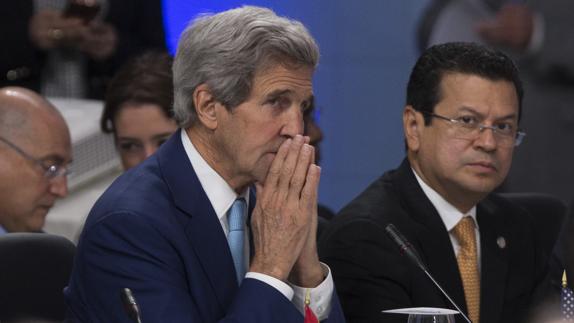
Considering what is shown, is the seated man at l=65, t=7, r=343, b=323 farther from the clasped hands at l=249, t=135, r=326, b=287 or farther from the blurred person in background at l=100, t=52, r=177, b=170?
the blurred person in background at l=100, t=52, r=177, b=170

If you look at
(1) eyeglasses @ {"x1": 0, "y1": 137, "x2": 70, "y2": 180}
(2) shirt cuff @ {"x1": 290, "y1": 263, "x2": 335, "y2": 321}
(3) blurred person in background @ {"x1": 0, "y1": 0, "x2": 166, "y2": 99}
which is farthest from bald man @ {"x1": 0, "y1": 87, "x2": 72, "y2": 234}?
(2) shirt cuff @ {"x1": 290, "y1": 263, "x2": 335, "y2": 321}

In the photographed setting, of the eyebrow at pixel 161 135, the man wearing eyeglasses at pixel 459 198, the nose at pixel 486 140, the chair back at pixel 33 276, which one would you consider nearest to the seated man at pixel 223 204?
the chair back at pixel 33 276

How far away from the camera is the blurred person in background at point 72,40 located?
181 inches

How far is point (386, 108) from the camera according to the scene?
5926mm

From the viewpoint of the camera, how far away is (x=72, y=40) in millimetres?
4688

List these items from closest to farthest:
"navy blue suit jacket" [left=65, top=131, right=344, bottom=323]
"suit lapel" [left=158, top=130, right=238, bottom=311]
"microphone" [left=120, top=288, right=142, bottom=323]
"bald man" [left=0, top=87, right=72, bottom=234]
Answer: "microphone" [left=120, top=288, right=142, bottom=323]
"navy blue suit jacket" [left=65, top=131, right=344, bottom=323]
"suit lapel" [left=158, top=130, right=238, bottom=311]
"bald man" [left=0, top=87, right=72, bottom=234]

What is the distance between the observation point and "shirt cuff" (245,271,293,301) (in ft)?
7.68

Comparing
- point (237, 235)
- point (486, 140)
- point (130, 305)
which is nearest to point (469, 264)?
point (486, 140)

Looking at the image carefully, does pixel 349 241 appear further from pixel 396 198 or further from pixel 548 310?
pixel 548 310

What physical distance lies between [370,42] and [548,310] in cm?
289

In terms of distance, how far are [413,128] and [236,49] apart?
0.97 meters

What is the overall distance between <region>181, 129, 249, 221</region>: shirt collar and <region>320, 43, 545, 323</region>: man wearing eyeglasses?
50cm

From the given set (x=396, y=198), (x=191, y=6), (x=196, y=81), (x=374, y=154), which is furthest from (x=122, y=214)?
(x=374, y=154)

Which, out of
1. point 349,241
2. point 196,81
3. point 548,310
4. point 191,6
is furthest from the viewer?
point 191,6
